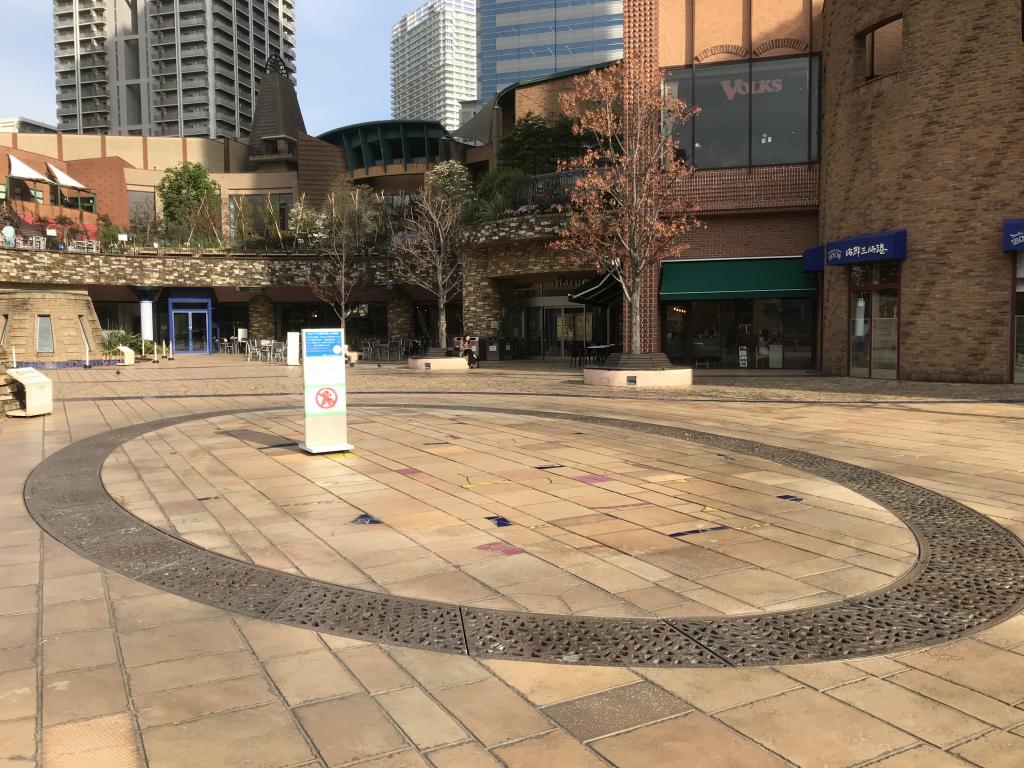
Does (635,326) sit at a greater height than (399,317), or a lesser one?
lesser

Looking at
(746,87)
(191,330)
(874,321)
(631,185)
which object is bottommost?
(874,321)

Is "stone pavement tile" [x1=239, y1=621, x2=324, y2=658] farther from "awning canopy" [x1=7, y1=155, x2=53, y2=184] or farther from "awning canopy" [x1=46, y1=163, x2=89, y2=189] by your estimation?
"awning canopy" [x1=46, y1=163, x2=89, y2=189]

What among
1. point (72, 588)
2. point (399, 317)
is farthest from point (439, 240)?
point (72, 588)

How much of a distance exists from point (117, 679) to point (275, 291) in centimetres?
4200

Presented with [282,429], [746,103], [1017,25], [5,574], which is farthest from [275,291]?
[5,574]

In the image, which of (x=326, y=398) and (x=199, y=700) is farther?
(x=326, y=398)

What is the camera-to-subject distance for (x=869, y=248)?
19.9 meters

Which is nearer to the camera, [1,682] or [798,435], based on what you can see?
[1,682]

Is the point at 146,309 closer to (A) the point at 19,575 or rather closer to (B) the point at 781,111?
(B) the point at 781,111

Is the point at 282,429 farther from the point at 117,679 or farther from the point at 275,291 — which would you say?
the point at 275,291

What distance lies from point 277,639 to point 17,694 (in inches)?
44.5

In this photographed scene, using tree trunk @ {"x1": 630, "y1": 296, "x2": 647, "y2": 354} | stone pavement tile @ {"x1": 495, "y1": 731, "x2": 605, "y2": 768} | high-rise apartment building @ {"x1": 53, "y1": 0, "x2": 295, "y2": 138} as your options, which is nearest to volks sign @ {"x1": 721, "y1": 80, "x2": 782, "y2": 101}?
tree trunk @ {"x1": 630, "y1": 296, "x2": 647, "y2": 354}

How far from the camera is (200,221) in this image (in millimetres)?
51531

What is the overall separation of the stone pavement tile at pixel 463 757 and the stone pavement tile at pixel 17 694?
174 cm
